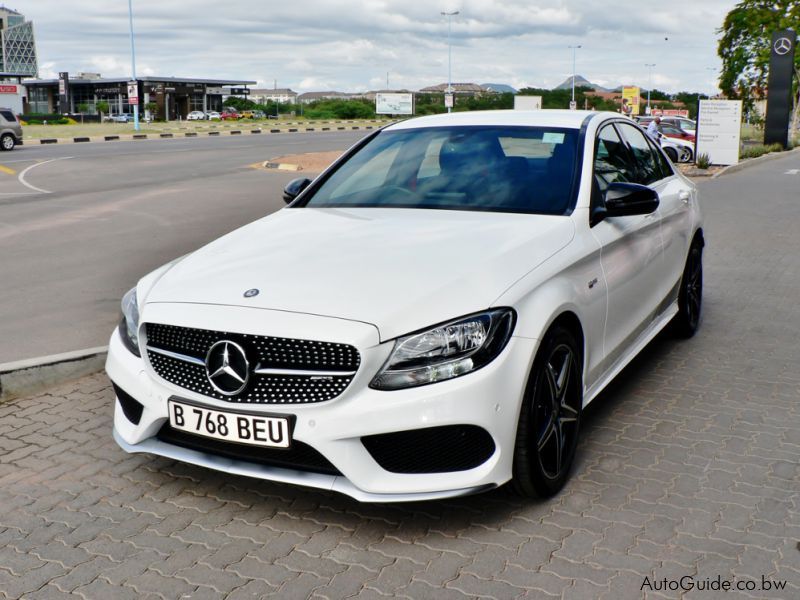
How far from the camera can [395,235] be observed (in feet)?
13.4

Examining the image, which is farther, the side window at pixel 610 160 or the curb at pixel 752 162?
the curb at pixel 752 162

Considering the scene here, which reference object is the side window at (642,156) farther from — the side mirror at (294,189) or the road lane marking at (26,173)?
the road lane marking at (26,173)

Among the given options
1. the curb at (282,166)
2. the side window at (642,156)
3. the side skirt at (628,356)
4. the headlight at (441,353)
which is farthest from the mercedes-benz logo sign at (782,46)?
the headlight at (441,353)

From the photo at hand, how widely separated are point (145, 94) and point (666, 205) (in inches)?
4295

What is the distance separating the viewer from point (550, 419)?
12.3 ft

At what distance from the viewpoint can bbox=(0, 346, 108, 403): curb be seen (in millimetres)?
5281

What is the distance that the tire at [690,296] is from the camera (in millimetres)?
6337

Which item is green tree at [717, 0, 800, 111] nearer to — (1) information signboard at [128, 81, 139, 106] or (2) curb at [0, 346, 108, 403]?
(1) information signboard at [128, 81, 139, 106]

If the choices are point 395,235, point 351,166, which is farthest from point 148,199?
point 395,235

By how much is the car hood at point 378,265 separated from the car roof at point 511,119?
0.89m

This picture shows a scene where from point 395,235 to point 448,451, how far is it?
117 centimetres

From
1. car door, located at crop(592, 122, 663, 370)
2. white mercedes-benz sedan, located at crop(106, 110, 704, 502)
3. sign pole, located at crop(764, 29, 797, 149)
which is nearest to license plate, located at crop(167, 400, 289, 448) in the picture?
white mercedes-benz sedan, located at crop(106, 110, 704, 502)

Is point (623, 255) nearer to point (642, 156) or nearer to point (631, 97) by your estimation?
point (642, 156)

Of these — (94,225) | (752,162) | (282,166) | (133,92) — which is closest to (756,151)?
(752,162)
